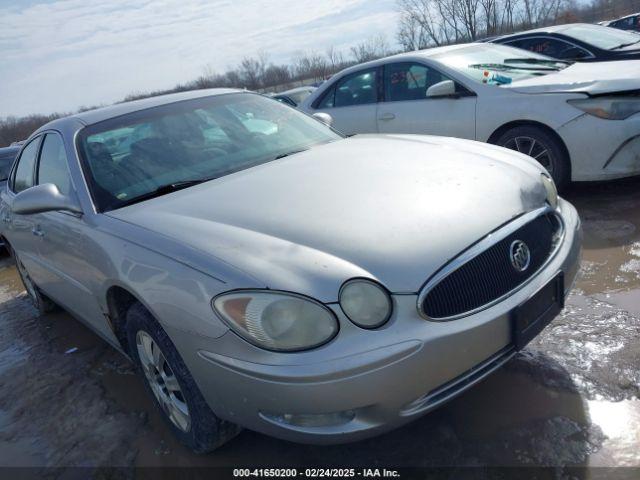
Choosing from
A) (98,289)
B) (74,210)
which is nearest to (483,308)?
(98,289)

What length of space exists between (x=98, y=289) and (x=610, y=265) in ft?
10.2

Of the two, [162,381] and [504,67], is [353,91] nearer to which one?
[504,67]

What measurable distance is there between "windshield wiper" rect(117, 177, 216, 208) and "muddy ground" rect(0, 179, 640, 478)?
1.12 meters

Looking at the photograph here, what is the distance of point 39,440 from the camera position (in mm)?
2732

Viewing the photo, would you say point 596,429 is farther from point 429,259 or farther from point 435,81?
point 435,81

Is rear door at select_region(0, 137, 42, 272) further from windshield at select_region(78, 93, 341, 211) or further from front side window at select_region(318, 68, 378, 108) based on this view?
front side window at select_region(318, 68, 378, 108)

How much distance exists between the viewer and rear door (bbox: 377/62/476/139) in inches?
198

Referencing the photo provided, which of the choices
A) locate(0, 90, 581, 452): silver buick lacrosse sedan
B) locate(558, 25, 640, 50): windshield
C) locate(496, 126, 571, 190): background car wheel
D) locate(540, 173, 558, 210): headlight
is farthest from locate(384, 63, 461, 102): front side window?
locate(558, 25, 640, 50): windshield

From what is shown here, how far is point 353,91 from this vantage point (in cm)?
601

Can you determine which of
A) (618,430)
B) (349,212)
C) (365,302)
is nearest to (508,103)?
(349,212)

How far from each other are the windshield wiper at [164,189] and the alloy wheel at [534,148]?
3.06 metres

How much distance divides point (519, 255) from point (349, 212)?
676mm

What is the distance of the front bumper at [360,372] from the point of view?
1670 mm

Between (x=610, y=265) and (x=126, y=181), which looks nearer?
(x=126, y=181)
